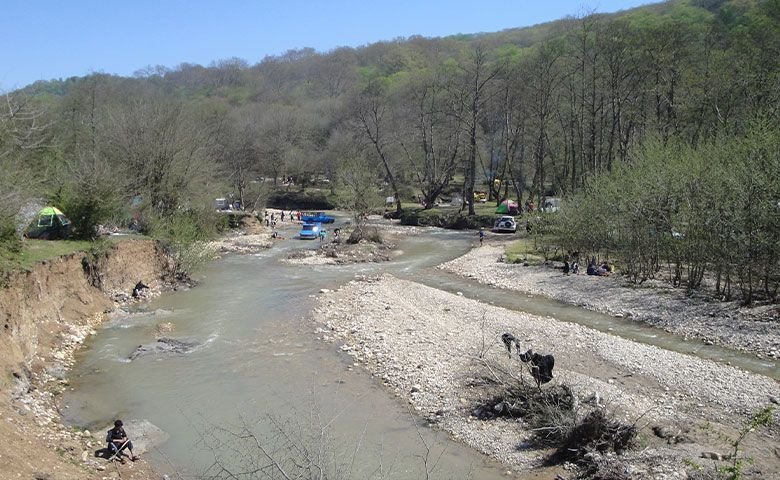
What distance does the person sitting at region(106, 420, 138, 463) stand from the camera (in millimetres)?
12211

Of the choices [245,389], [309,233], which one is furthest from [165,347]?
[309,233]

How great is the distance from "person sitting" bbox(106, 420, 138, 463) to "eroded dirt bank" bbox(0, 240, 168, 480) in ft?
0.91

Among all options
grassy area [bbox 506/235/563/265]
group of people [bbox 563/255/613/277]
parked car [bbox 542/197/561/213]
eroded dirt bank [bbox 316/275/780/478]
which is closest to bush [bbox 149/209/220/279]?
eroded dirt bank [bbox 316/275/780/478]

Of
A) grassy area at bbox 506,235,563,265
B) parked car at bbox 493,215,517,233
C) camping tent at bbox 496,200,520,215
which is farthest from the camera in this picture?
camping tent at bbox 496,200,520,215

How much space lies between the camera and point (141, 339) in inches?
821

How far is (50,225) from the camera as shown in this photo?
2616cm

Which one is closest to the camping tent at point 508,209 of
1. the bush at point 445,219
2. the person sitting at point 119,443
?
the bush at point 445,219

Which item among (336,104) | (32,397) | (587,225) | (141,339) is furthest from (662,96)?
(336,104)

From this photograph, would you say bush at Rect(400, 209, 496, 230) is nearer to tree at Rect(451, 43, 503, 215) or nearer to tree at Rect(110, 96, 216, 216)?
tree at Rect(451, 43, 503, 215)

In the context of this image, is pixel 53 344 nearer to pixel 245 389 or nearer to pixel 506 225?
pixel 245 389

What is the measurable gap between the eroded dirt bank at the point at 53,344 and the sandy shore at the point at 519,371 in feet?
25.1

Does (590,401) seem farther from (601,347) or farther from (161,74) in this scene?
(161,74)

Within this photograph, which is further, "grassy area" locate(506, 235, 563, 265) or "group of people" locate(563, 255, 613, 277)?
"grassy area" locate(506, 235, 563, 265)

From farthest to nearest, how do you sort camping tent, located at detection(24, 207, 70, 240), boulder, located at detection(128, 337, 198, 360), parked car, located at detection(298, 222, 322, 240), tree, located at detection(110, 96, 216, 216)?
1. parked car, located at detection(298, 222, 322, 240)
2. tree, located at detection(110, 96, 216, 216)
3. camping tent, located at detection(24, 207, 70, 240)
4. boulder, located at detection(128, 337, 198, 360)
